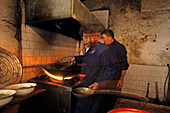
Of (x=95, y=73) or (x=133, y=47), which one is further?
(x=133, y=47)

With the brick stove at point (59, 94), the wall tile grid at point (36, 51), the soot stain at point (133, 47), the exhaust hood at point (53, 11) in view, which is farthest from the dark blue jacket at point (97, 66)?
the soot stain at point (133, 47)

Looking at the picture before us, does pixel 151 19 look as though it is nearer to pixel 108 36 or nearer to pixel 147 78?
pixel 108 36

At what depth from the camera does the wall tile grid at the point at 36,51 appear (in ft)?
5.94

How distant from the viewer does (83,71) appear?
175cm

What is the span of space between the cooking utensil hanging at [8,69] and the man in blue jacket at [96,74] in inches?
A: 40.3

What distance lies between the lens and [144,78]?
117 inches

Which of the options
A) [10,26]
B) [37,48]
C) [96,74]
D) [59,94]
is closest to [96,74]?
[96,74]

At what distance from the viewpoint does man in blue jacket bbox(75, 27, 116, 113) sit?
59.6 inches

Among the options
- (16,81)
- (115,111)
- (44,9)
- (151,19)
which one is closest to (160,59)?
(151,19)

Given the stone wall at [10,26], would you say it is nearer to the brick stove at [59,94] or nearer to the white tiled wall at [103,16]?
the brick stove at [59,94]

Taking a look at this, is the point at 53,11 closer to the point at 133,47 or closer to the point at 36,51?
the point at 36,51

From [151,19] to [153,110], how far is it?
110 inches

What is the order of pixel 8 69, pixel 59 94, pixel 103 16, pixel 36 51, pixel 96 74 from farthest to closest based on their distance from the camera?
pixel 103 16, pixel 36 51, pixel 96 74, pixel 59 94, pixel 8 69

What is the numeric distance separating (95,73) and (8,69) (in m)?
1.30
